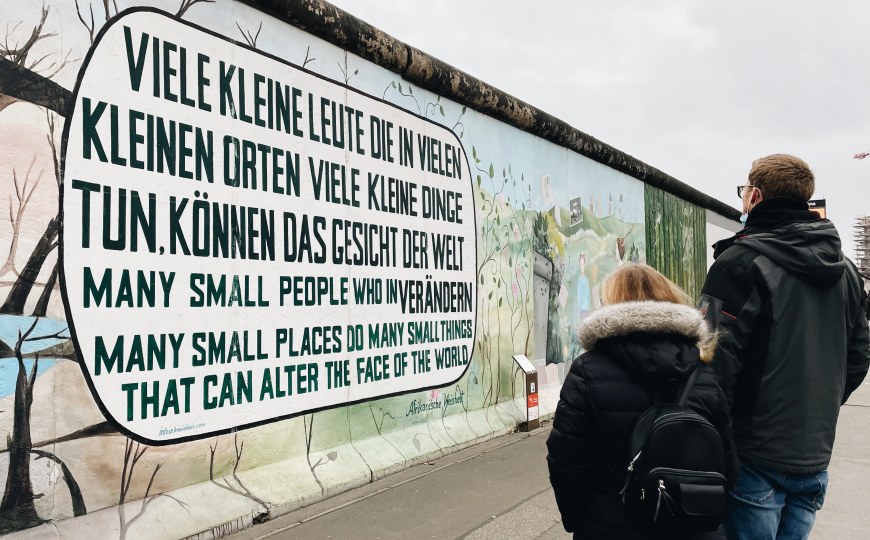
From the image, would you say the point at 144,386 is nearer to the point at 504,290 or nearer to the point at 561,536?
the point at 561,536

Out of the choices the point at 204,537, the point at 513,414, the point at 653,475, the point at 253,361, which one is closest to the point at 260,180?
the point at 253,361

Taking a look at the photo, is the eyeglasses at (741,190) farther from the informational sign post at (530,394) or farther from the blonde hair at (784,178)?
the informational sign post at (530,394)

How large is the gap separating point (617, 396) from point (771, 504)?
836mm

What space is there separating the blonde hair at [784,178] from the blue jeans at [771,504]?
40.1 inches

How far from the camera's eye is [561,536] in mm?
4371

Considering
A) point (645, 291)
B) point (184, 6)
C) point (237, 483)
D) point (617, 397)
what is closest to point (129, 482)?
point (237, 483)

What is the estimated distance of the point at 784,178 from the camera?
2654 millimetres

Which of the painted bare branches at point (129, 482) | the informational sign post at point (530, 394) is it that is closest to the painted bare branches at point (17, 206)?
the painted bare branches at point (129, 482)

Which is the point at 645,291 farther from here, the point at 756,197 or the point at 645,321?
the point at 756,197

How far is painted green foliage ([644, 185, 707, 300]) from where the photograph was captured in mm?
13484

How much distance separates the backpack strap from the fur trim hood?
114 millimetres

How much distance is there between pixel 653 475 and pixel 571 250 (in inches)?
312

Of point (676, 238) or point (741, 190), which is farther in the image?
point (676, 238)

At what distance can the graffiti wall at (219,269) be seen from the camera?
11.9 ft
